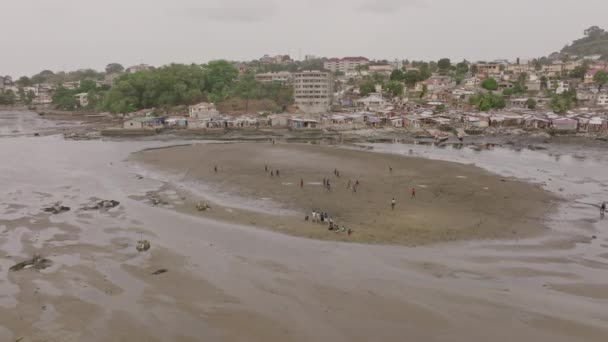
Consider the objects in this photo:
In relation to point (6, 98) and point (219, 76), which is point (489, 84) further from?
point (6, 98)

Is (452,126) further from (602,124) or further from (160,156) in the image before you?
(160,156)

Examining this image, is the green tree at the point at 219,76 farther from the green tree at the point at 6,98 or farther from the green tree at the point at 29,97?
the green tree at the point at 6,98

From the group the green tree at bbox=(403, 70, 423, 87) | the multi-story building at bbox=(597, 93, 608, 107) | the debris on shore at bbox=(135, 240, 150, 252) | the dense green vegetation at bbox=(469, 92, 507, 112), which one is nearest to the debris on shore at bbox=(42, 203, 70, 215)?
the debris on shore at bbox=(135, 240, 150, 252)

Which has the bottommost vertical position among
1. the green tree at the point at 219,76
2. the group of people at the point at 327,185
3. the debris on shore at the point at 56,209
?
the debris on shore at the point at 56,209

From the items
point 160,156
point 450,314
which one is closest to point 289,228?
point 450,314

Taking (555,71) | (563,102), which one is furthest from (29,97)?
(555,71)

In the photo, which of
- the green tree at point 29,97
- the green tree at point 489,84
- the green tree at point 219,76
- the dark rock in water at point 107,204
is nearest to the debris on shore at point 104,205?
the dark rock in water at point 107,204
